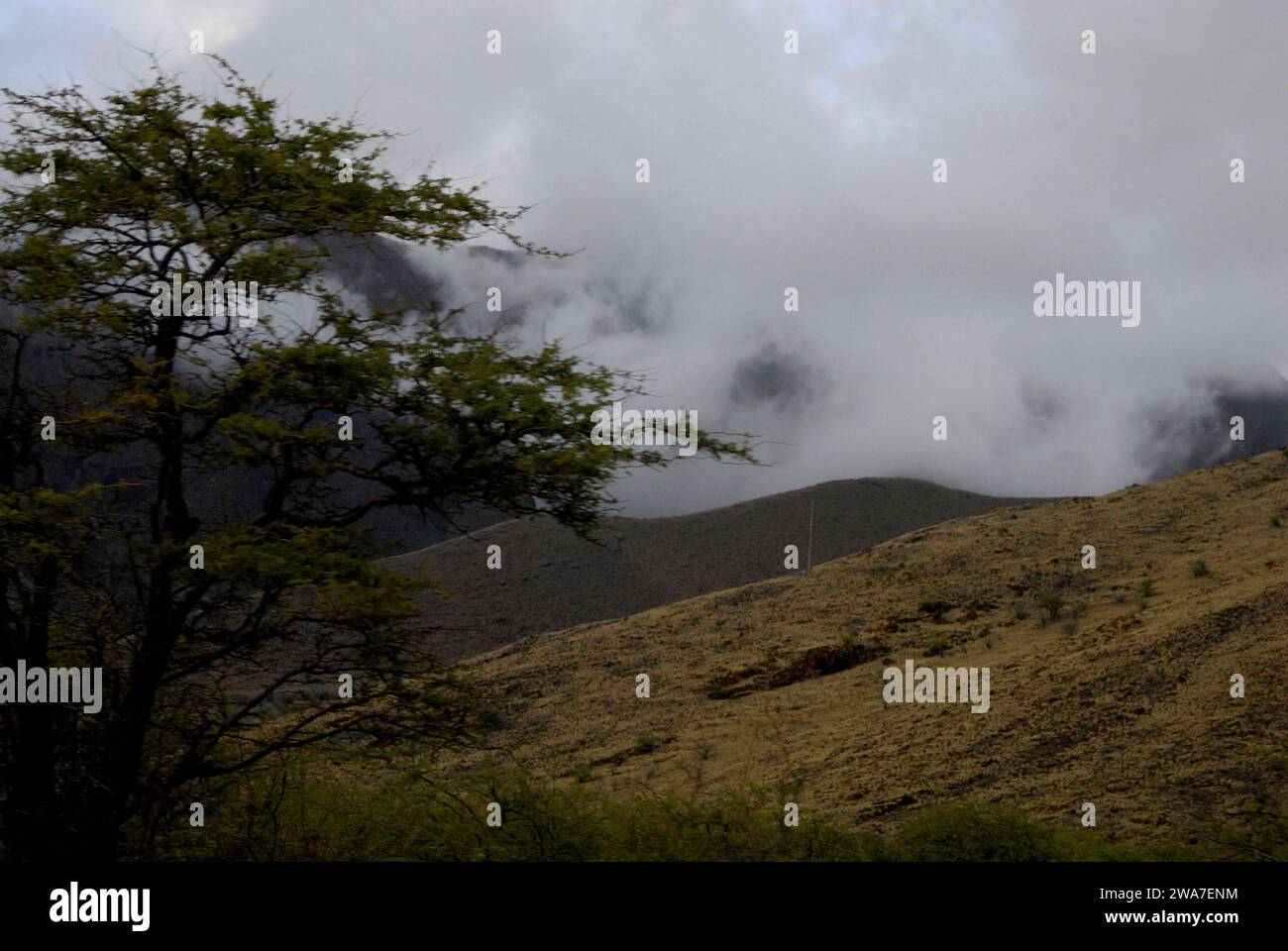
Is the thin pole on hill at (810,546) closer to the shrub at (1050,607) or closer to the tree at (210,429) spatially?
the shrub at (1050,607)

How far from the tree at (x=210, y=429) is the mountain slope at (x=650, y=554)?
3361cm

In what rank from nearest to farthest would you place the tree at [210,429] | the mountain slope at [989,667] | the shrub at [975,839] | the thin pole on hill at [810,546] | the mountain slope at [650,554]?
the tree at [210,429] → the shrub at [975,839] → the mountain slope at [989,667] → the mountain slope at [650,554] → the thin pole on hill at [810,546]

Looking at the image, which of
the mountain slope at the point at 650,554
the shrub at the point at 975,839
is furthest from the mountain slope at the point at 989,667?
the mountain slope at the point at 650,554

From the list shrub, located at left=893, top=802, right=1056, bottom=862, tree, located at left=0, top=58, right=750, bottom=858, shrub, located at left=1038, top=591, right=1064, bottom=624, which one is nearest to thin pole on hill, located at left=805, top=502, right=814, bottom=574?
shrub, located at left=1038, top=591, right=1064, bottom=624

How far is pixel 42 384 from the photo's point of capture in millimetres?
8680

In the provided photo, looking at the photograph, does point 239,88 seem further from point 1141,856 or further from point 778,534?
point 778,534

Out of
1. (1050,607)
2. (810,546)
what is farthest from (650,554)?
(1050,607)

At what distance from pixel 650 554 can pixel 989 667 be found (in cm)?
3787

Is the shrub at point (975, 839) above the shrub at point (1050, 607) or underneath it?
underneath

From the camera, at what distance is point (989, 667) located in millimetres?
20469

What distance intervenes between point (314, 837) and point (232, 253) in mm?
4235

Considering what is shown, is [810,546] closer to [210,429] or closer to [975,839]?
[975,839]

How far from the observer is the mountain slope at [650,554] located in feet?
160

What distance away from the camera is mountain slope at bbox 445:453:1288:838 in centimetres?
1404
